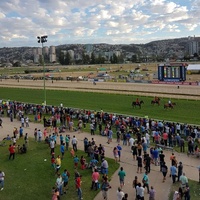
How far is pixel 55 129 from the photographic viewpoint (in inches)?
916

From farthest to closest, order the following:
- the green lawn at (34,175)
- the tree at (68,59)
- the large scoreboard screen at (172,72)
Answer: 1. the tree at (68,59)
2. the large scoreboard screen at (172,72)
3. the green lawn at (34,175)

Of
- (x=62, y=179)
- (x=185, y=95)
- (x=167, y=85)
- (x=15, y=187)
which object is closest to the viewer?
(x=62, y=179)

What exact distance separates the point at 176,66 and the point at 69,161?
113ft

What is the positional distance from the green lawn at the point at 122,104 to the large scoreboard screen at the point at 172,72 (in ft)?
31.3

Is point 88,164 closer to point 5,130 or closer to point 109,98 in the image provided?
point 5,130

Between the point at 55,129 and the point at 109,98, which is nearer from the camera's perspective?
the point at 55,129

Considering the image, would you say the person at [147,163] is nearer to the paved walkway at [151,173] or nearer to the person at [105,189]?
the paved walkway at [151,173]

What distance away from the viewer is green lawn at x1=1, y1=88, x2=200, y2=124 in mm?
29656

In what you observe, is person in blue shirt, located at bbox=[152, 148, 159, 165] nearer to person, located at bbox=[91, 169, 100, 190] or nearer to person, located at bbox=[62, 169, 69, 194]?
person, located at bbox=[91, 169, 100, 190]

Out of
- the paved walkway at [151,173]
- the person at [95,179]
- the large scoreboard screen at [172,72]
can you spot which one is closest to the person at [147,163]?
the paved walkway at [151,173]

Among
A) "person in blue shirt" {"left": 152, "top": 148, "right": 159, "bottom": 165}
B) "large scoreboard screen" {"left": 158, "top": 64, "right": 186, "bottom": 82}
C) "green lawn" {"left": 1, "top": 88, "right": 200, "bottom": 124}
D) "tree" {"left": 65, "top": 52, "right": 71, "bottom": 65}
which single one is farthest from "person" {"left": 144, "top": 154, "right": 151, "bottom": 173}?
"tree" {"left": 65, "top": 52, "right": 71, "bottom": 65}

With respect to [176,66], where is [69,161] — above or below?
below

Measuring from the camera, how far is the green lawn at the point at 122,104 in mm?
29656

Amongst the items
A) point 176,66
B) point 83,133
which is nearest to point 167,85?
point 176,66
